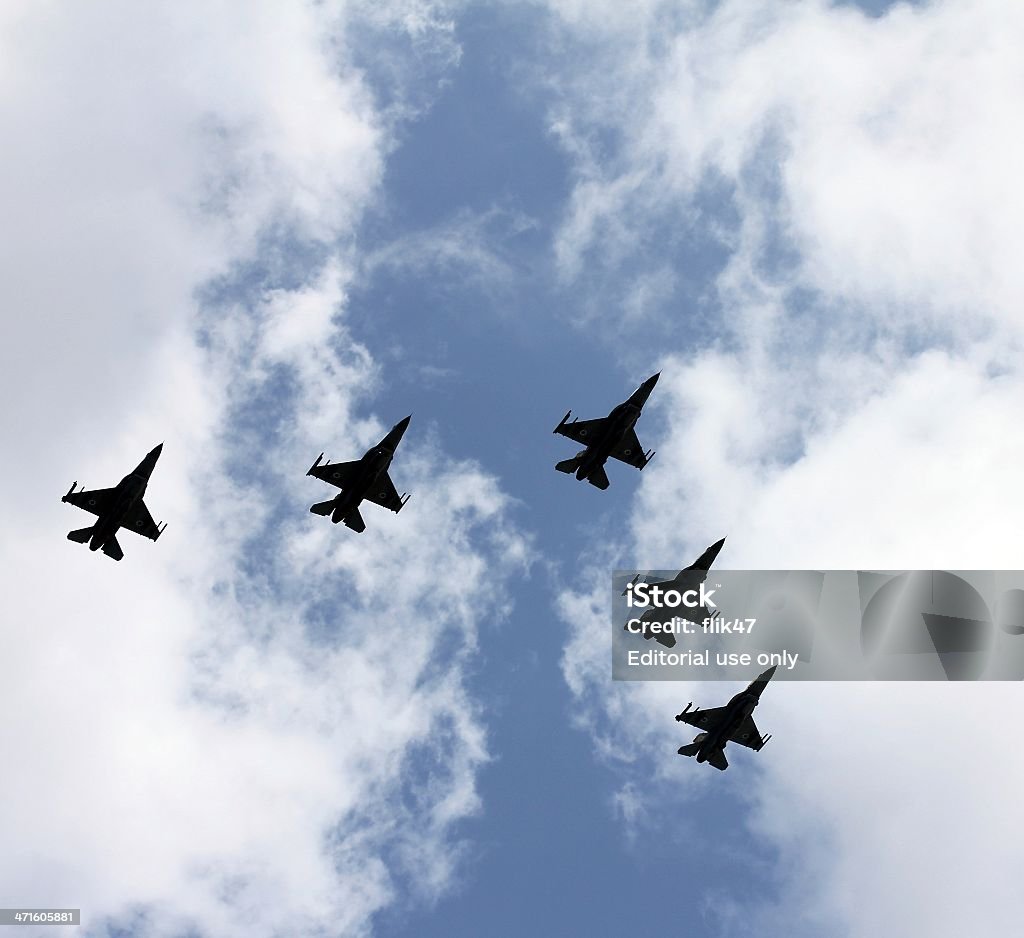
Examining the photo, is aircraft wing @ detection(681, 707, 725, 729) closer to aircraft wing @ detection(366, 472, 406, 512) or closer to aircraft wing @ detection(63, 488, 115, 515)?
aircraft wing @ detection(366, 472, 406, 512)

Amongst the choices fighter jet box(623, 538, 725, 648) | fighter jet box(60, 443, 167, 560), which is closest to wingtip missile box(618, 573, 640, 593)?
fighter jet box(623, 538, 725, 648)

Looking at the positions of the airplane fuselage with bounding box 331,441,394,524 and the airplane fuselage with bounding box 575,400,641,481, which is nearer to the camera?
the airplane fuselage with bounding box 331,441,394,524

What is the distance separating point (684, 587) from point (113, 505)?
51417 mm

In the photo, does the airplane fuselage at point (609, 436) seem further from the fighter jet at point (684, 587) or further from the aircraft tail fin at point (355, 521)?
the aircraft tail fin at point (355, 521)

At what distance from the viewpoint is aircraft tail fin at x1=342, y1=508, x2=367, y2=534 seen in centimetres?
8021

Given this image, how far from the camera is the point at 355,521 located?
80938 mm

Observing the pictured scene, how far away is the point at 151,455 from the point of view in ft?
256

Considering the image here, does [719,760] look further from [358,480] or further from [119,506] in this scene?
[119,506]

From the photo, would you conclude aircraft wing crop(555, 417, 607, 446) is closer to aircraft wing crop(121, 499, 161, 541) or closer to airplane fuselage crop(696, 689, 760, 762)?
airplane fuselage crop(696, 689, 760, 762)

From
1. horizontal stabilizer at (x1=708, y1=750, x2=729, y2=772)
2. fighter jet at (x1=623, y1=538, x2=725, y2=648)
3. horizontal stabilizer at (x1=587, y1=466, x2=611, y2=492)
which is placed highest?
horizontal stabilizer at (x1=587, y1=466, x2=611, y2=492)

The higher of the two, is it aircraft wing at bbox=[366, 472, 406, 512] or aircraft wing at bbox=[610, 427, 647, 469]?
aircraft wing at bbox=[610, 427, 647, 469]

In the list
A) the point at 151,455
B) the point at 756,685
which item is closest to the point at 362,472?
the point at 151,455

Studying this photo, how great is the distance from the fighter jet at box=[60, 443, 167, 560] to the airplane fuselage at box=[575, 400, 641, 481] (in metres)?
38.0

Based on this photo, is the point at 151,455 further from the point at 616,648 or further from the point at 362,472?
the point at 616,648
